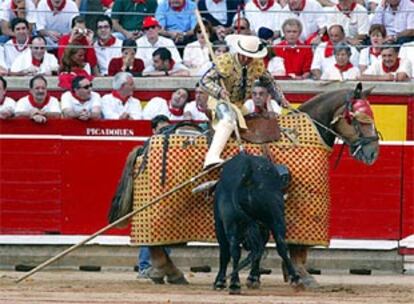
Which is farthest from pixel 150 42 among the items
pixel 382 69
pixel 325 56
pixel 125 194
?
pixel 125 194

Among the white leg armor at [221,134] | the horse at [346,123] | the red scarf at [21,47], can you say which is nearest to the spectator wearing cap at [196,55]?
the red scarf at [21,47]

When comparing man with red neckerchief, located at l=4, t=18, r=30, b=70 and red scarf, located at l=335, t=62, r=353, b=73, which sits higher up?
man with red neckerchief, located at l=4, t=18, r=30, b=70

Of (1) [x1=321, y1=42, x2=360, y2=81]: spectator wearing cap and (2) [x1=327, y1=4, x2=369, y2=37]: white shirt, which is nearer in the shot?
(1) [x1=321, y1=42, x2=360, y2=81]: spectator wearing cap

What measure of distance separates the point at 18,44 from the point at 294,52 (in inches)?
97.3

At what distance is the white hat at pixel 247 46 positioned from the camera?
516 inches

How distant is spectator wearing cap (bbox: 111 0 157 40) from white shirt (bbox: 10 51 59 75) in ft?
2.70

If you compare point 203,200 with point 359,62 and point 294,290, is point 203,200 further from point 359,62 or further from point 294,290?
point 359,62

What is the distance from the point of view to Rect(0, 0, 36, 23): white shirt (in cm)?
1631

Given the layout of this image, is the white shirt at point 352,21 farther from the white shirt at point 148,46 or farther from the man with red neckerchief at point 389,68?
the white shirt at point 148,46

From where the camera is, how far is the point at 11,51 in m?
15.9

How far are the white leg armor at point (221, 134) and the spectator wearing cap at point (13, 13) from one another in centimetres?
370

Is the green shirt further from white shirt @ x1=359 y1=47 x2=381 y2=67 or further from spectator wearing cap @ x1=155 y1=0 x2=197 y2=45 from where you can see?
white shirt @ x1=359 y1=47 x2=381 y2=67

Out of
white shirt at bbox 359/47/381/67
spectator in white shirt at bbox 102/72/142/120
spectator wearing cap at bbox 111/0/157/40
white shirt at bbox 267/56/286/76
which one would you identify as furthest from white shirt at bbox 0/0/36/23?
white shirt at bbox 359/47/381/67

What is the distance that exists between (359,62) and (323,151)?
2705 mm
